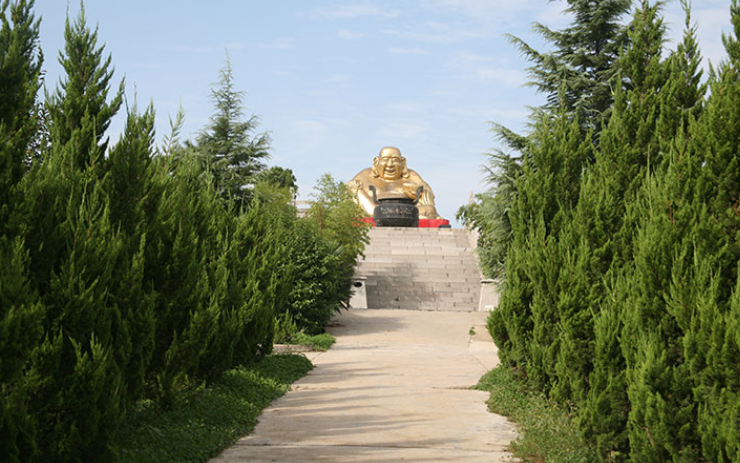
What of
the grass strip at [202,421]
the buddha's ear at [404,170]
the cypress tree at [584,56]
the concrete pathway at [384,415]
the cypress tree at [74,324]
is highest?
the buddha's ear at [404,170]

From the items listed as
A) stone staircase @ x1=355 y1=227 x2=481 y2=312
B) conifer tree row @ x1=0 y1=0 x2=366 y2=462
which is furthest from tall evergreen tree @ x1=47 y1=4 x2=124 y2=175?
stone staircase @ x1=355 y1=227 x2=481 y2=312

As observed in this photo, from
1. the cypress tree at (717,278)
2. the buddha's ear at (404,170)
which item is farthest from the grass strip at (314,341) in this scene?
the buddha's ear at (404,170)

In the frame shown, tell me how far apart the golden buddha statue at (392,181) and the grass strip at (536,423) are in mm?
37817

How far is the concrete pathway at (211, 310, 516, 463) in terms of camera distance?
20.4ft

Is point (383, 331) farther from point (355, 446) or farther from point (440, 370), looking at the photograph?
point (355, 446)

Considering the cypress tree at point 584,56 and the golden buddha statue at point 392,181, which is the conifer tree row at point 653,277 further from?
the golden buddha statue at point 392,181

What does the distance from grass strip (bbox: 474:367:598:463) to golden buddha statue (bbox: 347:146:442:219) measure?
37.8m

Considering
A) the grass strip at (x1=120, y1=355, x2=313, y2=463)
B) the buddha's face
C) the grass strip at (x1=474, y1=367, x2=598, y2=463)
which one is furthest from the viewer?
the buddha's face

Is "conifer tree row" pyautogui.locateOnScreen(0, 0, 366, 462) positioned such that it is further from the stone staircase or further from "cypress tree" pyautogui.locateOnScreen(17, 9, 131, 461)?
the stone staircase

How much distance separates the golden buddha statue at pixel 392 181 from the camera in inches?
1877

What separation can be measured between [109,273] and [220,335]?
349 cm

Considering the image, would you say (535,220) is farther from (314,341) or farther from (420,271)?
(420,271)

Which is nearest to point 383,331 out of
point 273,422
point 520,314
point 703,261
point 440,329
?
point 440,329

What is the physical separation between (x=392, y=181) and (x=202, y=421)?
1649 inches
